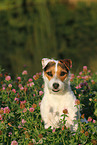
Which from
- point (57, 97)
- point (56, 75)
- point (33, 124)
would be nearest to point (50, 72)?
point (56, 75)

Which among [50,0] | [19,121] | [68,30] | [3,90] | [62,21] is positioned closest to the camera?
[19,121]

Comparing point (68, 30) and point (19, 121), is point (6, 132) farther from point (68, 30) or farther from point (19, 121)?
point (68, 30)

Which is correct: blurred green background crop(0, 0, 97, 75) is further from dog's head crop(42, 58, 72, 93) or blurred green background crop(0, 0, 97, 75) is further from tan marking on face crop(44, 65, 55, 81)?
tan marking on face crop(44, 65, 55, 81)

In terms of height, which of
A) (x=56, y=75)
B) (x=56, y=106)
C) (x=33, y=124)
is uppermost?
(x=56, y=75)

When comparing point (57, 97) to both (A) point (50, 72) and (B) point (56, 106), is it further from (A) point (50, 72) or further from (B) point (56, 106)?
(A) point (50, 72)

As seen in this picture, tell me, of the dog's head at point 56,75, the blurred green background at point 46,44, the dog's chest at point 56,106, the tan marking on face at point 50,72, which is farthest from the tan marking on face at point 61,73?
the blurred green background at point 46,44

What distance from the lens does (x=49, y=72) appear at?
16.2 feet

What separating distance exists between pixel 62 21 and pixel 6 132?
1171 inches

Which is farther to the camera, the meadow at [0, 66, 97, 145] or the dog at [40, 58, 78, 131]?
the dog at [40, 58, 78, 131]

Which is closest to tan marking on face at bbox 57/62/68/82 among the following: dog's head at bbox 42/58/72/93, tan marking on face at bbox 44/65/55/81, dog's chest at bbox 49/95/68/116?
dog's head at bbox 42/58/72/93

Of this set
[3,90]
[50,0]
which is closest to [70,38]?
[3,90]

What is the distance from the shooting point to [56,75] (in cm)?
489

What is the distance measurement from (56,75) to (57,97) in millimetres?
521

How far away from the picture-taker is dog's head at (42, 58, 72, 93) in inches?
188
